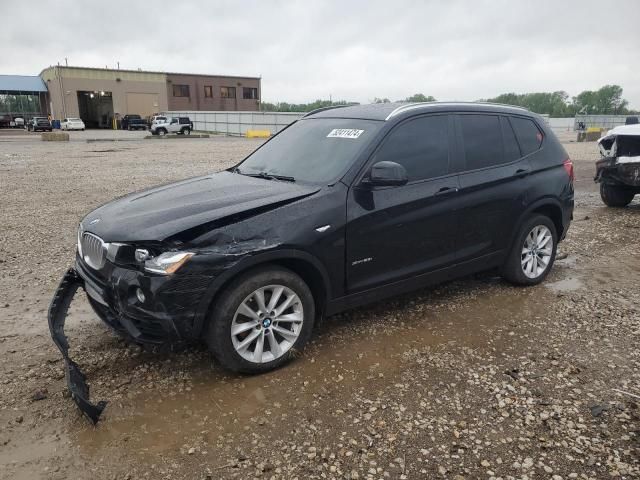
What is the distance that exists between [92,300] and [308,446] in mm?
1922

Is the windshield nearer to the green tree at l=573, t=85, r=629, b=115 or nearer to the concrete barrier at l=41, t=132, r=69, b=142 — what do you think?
the concrete barrier at l=41, t=132, r=69, b=142

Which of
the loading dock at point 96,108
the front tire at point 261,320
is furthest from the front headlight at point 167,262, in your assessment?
the loading dock at point 96,108

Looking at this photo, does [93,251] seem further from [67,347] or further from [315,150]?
[315,150]

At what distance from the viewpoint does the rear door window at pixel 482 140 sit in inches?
178

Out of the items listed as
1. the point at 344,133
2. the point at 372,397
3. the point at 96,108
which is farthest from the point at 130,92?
the point at 372,397

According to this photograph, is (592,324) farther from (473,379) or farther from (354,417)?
(354,417)

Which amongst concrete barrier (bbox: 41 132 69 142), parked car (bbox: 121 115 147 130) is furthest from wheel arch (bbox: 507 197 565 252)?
parked car (bbox: 121 115 147 130)

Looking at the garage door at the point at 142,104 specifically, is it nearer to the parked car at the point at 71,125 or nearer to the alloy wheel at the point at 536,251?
the parked car at the point at 71,125

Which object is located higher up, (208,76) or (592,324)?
(208,76)

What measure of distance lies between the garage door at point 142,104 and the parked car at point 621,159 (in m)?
62.3

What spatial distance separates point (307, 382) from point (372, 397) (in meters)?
0.47

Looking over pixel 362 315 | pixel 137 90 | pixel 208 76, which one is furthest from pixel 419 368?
pixel 208 76

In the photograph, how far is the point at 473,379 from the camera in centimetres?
343

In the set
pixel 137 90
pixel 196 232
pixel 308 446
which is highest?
pixel 137 90
